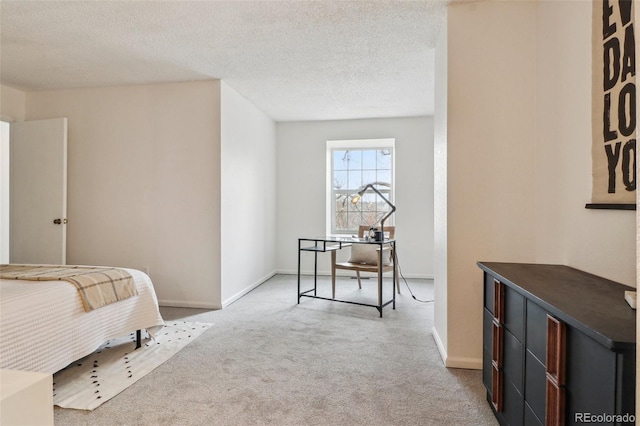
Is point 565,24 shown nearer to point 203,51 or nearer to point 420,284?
point 203,51

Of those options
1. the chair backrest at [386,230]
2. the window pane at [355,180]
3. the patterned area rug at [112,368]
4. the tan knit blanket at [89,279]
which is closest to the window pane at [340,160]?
the window pane at [355,180]

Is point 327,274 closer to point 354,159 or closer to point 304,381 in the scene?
point 354,159

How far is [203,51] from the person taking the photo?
3127 millimetres

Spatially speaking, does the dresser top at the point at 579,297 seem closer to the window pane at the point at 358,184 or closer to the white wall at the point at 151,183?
the white wall at the point at 151,183

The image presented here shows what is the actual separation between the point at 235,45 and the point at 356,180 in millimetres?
3160

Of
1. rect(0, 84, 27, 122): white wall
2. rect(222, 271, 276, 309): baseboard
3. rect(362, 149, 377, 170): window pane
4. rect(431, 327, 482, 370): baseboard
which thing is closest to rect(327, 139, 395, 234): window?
rect(362, 149, 377, 170): window pane

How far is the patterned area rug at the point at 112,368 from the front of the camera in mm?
2008

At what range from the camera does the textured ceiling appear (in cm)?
247

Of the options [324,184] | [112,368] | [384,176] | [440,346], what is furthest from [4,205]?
[440,346]

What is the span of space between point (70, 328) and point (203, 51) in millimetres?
2354

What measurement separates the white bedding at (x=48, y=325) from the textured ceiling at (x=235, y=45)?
186 cm

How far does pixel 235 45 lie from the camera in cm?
301

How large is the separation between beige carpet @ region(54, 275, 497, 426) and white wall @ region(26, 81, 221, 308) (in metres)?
0.66

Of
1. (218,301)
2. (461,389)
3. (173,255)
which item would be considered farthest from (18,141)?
(461,389)
